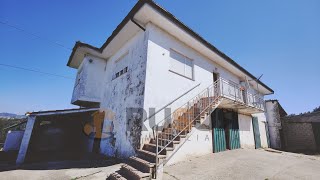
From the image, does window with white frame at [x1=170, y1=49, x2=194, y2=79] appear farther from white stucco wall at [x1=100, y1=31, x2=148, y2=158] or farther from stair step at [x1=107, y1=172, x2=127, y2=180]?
stair step at [x1=107, y1=172, x2=127, y2=180]

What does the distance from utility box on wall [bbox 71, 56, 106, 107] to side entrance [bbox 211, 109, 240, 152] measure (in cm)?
747

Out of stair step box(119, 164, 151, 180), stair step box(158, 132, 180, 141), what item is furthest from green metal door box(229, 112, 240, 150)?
stair step box(119, 164, 151, 180)

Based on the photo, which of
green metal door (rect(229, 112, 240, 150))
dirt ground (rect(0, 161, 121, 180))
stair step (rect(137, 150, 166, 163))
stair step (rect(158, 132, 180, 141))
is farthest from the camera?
green metal door (rect(229, 112, 240, 150))

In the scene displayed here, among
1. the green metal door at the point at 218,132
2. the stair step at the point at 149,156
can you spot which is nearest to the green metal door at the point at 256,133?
the green metal door at the point at 218,132

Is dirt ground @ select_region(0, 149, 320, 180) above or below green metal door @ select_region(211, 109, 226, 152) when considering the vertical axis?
below

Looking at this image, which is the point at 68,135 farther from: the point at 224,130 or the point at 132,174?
the point at 224,130

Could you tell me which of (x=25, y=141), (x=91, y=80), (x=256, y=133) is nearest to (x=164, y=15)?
(x=91, y=80)

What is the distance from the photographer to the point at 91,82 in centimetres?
1044

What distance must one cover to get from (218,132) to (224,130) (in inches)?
36.7

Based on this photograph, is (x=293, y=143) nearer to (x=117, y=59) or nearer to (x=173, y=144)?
(x=173, y=144)

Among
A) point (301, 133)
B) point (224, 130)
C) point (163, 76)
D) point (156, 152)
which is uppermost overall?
point (163, 76)

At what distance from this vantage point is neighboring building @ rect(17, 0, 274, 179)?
257 inches

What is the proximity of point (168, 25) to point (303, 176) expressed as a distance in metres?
7.55

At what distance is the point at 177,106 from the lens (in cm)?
778
